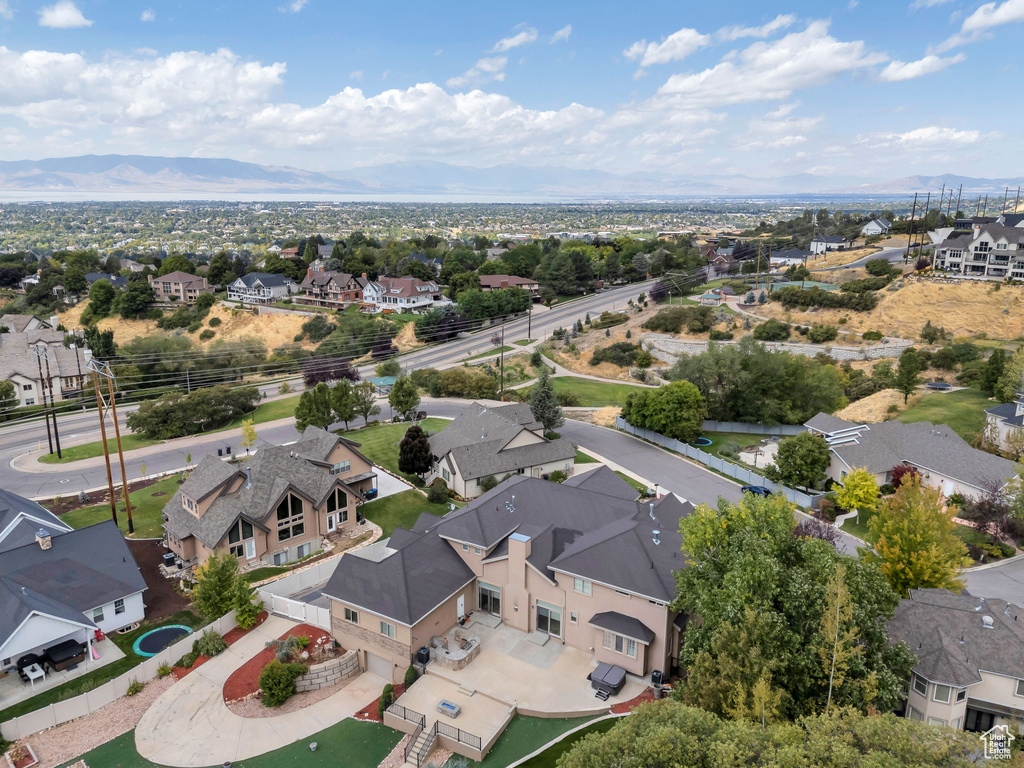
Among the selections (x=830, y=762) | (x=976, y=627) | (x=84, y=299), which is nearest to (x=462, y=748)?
(x=830, y=762)

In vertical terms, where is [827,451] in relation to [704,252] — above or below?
below

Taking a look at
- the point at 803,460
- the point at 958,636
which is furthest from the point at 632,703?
the point at 803,460

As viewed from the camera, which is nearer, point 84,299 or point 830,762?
point 830,762

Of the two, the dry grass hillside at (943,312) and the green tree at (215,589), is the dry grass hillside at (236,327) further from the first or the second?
the dry grass hillside at (943,312)

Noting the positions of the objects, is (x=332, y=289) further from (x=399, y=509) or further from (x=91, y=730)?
(x=91, y=730)

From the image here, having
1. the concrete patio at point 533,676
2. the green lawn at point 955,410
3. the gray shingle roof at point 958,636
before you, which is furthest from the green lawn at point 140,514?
the green lawn at point 955,410

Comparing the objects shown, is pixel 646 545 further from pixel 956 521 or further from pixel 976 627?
pixel 956 521

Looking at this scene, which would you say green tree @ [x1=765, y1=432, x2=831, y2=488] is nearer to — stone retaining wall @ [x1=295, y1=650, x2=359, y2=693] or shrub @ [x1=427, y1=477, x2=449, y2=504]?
shrub @ [x1=427, y1=477, x2=449, y2=504]
